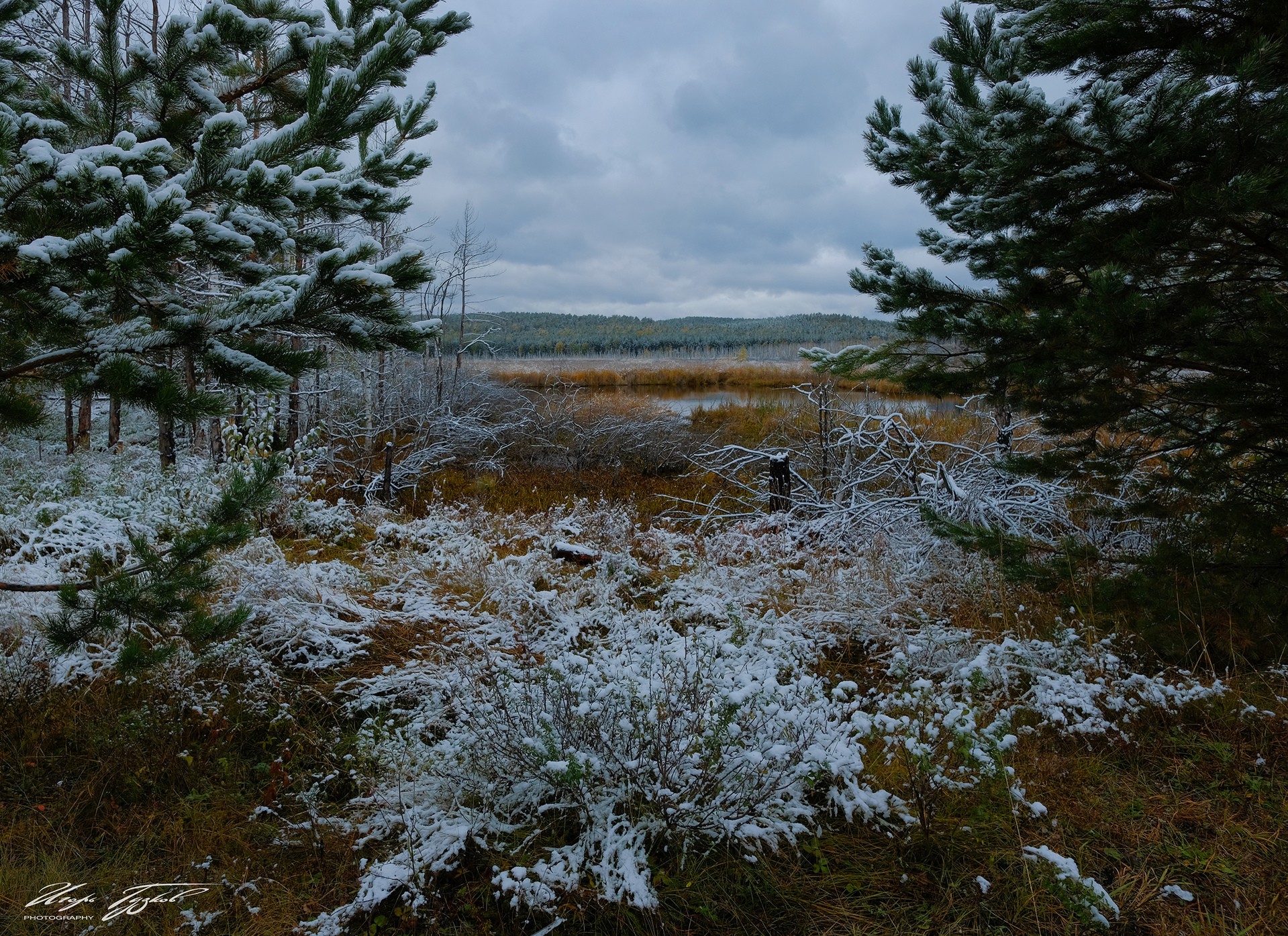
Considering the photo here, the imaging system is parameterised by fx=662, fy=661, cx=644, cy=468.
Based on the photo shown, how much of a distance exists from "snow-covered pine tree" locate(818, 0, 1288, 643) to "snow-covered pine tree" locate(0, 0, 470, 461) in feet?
9.68

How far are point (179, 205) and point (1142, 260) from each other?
4.14 m

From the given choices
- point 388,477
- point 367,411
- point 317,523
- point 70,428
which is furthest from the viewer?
point 367,411

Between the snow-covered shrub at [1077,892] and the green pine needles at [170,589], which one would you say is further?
the green pine needles at [170,589]

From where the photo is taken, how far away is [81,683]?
Answer: 143 inches

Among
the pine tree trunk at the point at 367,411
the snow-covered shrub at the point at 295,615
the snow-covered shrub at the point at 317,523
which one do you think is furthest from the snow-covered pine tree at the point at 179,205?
the pine tree trunk at the point at 367,411

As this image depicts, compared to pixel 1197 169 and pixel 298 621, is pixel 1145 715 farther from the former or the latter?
pixel 298 621

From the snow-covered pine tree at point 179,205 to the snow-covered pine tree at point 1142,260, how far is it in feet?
9.68

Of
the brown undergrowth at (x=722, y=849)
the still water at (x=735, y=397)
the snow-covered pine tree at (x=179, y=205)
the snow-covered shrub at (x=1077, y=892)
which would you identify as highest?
the snow-covered pine tree at (x=179, y=205)

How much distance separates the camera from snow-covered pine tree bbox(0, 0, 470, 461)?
209 cm

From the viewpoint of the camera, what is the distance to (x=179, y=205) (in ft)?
6.53

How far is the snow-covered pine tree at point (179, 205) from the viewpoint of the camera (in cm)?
209

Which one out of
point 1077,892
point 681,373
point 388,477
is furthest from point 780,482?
point 681,373

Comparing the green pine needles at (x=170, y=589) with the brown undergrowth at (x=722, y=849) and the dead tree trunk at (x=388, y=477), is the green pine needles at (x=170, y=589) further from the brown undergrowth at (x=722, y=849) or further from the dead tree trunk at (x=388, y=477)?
the dead tree trunk at (x=388, y=477)

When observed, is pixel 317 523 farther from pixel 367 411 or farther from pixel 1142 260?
pixel 1142 260
